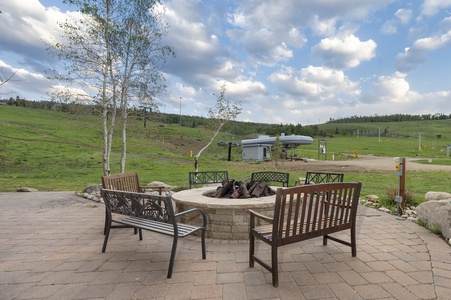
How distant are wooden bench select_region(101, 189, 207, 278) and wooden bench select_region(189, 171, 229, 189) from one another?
365cm

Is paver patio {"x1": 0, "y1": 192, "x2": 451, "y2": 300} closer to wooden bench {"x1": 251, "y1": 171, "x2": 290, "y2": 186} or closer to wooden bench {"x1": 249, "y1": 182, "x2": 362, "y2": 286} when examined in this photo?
wooden bench {"x1": 249, "y1": 182, "x2": 362, "y2": 286}

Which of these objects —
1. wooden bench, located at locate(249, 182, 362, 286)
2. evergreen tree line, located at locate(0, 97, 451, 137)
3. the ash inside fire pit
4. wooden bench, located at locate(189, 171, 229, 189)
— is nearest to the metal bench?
the ash inside fire pit

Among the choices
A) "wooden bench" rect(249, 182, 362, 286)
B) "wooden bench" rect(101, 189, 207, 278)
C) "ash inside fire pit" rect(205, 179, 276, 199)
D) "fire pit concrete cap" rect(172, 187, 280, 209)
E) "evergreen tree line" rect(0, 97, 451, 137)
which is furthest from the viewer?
"evergreen tree line" rect(0, 97, 451, 137)

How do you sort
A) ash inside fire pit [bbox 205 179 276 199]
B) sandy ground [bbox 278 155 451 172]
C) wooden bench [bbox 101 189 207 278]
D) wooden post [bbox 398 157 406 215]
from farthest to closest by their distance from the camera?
sandy ground [bbox 278 155 451 172] < wooden post [bbox 398 157 406 215] < ash inside fire pit [bbox 205 179 276 199] < wooden bench [bbox 101 189 207 278]

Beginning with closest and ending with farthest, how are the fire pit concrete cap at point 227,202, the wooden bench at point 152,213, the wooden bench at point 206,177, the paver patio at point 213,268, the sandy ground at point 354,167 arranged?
1. the paver patio at point 213,268
2. the wooden bench at point 152,213
3. the fire pit concrete cap at point 227,202
4. the wooden bench at point 206,177
5. the sandy ground at point 354,167

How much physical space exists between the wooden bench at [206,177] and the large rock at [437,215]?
4.36 meters

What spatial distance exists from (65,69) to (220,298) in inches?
303

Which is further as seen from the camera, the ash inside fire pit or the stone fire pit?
the ash inside fire pit

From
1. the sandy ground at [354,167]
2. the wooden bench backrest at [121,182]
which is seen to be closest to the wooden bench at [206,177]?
the wooden bench backrest at [121,182]

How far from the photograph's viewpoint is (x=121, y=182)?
4.55 m

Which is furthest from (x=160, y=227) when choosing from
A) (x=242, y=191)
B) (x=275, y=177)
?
(x=275, y=177)

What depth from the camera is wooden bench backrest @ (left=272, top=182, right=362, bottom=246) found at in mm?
2479

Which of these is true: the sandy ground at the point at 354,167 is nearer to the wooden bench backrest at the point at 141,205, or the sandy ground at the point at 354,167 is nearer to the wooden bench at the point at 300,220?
the wooden bench at the point at 300,220

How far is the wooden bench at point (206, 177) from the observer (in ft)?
23.2
